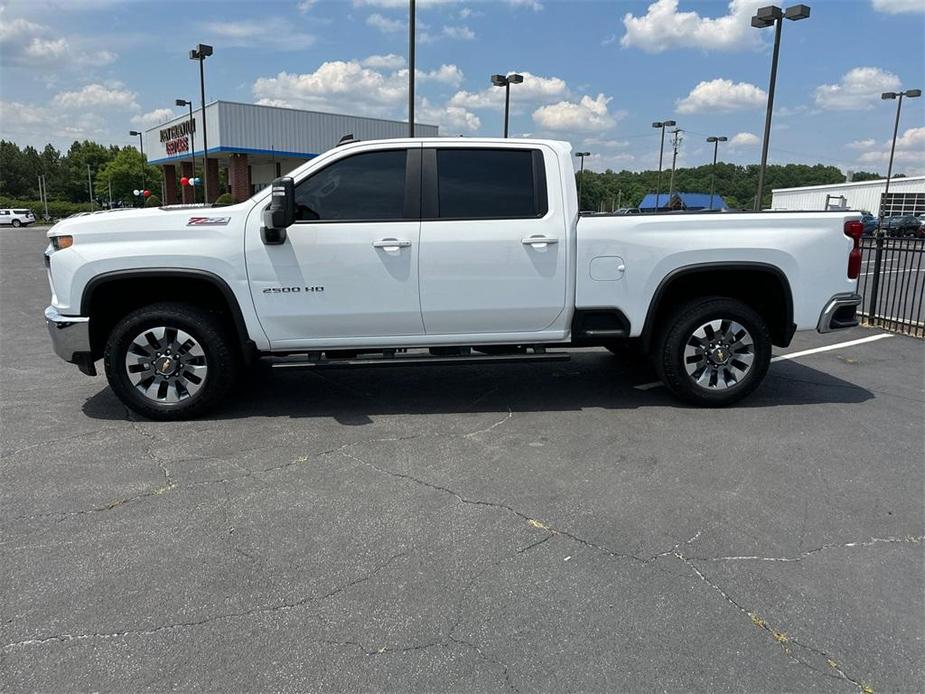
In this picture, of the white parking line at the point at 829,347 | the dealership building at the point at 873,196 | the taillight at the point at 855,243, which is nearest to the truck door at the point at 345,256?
the white parking line at the point at 829,347

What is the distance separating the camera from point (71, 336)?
5000 mm

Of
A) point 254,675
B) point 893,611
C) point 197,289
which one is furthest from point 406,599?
point 197,289

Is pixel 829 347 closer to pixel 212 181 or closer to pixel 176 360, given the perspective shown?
pixel 176 360

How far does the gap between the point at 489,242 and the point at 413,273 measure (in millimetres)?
611

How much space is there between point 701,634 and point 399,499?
1.78 m

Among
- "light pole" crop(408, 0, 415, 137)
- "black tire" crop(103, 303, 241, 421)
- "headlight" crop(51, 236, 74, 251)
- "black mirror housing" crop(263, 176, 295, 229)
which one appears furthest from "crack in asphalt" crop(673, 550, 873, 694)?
"light pole" crop(408, 0, 415, 137)

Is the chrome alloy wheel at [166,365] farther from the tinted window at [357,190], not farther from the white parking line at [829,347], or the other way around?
the white parking line at [829,347]

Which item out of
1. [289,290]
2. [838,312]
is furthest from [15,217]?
[838,312]

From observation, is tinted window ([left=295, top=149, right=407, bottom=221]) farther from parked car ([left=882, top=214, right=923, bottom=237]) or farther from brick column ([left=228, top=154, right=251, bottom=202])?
brick column ([left=228, top=154, right=251, bottom=202])

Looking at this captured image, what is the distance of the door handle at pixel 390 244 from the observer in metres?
5.00

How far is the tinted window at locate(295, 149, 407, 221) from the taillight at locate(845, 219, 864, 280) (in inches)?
138

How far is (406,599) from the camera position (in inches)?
115

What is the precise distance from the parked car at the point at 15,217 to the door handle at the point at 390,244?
67905mm

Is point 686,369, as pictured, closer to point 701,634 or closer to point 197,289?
point 701,634
